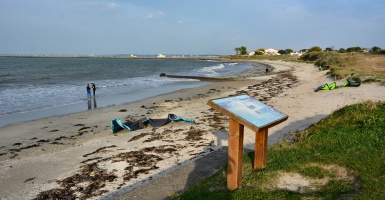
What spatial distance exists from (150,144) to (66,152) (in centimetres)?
261

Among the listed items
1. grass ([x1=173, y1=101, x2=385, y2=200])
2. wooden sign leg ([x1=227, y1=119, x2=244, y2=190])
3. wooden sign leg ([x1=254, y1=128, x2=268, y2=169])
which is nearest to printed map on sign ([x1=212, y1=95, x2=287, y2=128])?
wooden sign leg ([x1=227, y1=119, x2=244, y2=190])

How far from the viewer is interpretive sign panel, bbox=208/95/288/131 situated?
4.97m

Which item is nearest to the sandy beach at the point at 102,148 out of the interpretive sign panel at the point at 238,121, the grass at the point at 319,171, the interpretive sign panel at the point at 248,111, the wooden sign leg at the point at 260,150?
the grass at the point at 319,171

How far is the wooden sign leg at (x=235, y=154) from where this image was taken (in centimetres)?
515

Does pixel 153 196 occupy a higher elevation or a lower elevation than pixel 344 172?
lower

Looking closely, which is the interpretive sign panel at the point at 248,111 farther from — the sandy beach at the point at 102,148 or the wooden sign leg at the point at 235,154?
the sandy beach at the point at 102,148

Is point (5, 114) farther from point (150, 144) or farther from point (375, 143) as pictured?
point (375, 143)

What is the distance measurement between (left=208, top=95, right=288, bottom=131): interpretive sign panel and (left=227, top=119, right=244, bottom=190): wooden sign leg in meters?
0.22

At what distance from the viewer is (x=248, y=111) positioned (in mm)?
5285

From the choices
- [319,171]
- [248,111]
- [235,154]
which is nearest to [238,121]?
[248,111]

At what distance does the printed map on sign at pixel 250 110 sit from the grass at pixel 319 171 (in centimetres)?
112

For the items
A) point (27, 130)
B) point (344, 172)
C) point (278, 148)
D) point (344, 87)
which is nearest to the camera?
point (344, 172)

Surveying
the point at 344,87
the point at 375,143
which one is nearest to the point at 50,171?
the point at 375,143

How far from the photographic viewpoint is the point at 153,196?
19.6ft
